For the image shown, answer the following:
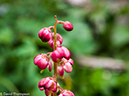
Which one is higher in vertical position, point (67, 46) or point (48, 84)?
point (67, 46)

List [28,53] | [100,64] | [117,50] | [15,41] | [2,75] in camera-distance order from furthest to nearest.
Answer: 1. [117,50]
2. [100,64]
3. [15,41]
4. [2,75]
5. [28,53]

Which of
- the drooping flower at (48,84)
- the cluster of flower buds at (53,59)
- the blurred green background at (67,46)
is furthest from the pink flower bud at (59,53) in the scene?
the blurred green background at (67,46)

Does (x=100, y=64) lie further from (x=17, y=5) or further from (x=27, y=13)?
(x=17, y=5)


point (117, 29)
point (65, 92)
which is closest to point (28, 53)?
point (65, 92)

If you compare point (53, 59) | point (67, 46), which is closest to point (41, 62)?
point (53, 59)

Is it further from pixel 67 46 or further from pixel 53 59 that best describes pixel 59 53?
pixel 67 46

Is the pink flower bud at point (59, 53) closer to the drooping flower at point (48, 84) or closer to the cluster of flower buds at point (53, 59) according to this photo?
the cluster of flower buds at point (53, 59)

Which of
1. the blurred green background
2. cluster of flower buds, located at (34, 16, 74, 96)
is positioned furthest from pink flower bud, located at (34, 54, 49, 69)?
the blurred green background

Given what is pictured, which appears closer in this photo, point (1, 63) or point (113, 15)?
point (1, 63)

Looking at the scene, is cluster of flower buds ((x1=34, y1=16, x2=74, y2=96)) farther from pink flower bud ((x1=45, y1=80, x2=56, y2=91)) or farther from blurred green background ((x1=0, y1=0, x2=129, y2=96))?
blurred green background ((x1=0, y1=0, x2=129, y2=96))
